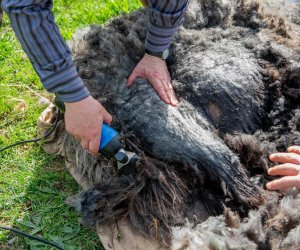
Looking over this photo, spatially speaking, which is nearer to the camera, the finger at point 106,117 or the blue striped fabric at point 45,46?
the blue striped fabric at point 45,46

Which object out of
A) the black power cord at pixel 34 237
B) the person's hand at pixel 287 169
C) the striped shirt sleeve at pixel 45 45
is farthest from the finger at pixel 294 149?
the black power cord at pixel 34 237

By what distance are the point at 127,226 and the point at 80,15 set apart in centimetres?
211

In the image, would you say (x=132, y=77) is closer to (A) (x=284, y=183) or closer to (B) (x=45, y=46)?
(B) (x=45, y=46)

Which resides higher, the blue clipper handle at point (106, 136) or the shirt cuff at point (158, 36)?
the shirt cuff at point (158, 36)

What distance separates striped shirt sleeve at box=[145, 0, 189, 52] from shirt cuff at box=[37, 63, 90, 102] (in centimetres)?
55

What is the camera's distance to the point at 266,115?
7.27 feet

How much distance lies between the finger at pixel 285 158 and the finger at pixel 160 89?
0.55 metres

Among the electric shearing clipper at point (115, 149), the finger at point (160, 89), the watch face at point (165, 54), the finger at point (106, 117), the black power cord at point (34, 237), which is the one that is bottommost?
the black power cord at point (34, 237)

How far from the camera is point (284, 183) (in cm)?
190

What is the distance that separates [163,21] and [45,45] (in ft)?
2.19

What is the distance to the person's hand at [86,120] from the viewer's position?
1.88m

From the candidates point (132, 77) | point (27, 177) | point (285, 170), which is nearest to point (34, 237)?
point (27, 177)

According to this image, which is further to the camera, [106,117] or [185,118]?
[185,118]

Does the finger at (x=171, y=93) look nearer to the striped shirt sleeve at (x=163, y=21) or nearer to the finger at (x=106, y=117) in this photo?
the striped shirt sleeve at (x=163, y=21)
